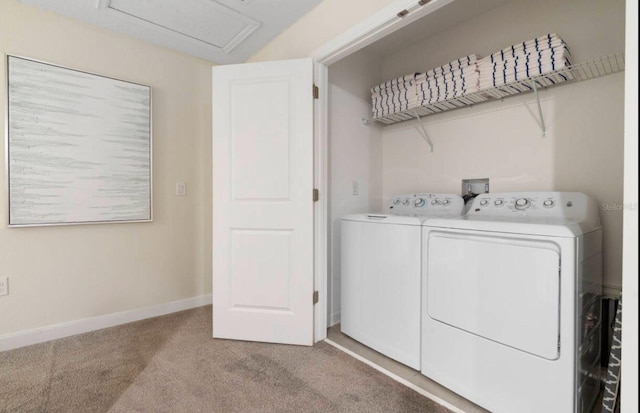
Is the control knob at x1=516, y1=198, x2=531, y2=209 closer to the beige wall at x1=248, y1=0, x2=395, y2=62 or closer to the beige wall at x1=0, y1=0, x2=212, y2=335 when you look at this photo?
the beige wall at x1=248, y1=0, x2=395, y2=62

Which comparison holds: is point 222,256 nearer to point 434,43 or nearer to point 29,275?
point 29,275

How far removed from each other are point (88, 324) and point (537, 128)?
133 inches

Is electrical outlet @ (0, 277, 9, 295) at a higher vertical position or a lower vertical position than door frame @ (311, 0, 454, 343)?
lower

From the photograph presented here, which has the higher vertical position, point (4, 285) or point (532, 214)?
point (532, 214)

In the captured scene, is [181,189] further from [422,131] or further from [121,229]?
[422,131]

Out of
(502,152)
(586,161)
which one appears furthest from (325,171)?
(586,161)

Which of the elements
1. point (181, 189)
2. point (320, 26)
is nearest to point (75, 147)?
point (181, 189)

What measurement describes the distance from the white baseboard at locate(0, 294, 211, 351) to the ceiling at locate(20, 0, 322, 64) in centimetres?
220

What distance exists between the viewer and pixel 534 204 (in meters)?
1.74

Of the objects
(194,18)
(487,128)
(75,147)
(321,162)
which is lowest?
(321,162)

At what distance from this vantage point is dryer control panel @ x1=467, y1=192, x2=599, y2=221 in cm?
161

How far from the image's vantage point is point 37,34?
2.07m

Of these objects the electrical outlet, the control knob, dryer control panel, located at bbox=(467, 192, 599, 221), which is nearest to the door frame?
dryer control panel, located at bbox=(467, 192, 599, 221)

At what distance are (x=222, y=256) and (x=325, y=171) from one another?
957 millimetres
